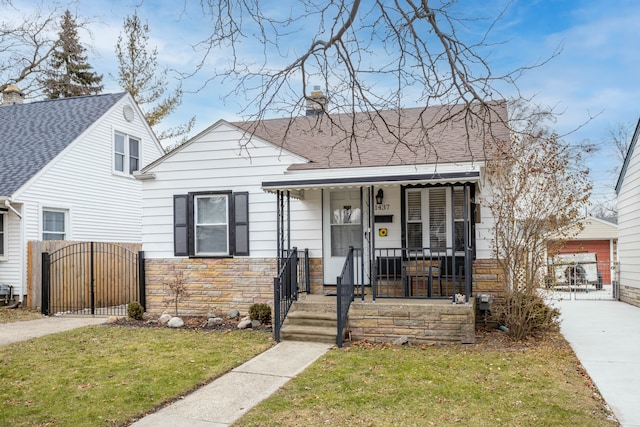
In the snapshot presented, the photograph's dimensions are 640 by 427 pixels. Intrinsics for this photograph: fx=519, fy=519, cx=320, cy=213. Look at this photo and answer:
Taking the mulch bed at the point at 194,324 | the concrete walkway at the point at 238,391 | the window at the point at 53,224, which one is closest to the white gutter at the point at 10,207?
the window at the point at 53,224

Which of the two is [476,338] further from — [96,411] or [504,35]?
[96,411]

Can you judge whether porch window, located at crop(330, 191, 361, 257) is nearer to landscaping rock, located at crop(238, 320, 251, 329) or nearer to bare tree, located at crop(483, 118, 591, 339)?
landscaping rock, located at crop(238, 320, 251, 329)

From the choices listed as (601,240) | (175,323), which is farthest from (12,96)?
(601,240)

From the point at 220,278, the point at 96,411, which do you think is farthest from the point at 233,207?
the point at 96,411

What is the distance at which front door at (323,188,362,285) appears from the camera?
10.2m

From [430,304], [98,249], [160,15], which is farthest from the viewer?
[98,249]

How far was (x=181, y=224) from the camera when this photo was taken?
436 inches

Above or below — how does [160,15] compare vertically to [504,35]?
above

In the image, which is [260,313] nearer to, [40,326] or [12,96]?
[40,326]

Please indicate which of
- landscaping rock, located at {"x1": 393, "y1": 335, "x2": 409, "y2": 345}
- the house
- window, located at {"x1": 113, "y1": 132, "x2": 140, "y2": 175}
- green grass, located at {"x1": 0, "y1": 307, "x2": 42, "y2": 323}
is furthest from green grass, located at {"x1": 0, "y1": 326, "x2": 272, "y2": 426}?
window, located at {"x1": 113, "y1": 132, "x2": 140, "y2": 175}

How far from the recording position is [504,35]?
5109 millimetres

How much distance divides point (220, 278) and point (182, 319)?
3.64 ft

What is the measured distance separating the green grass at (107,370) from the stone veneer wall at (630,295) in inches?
387

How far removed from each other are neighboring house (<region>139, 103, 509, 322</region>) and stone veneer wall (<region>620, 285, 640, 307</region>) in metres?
5.90
